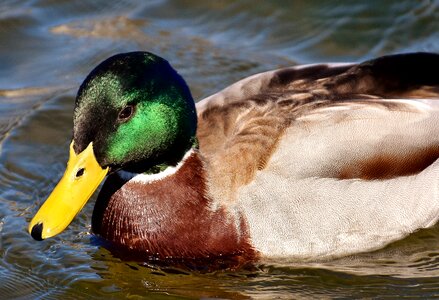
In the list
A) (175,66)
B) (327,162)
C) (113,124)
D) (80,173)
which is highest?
(175,66)

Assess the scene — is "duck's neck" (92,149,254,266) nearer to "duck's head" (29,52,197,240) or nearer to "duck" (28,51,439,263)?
"duck" (28,51,439,263)

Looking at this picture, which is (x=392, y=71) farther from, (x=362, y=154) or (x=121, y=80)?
(x=121, y=80)

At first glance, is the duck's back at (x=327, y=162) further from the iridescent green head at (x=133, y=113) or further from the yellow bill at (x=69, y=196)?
the yellow bill at (x=69, y=196)

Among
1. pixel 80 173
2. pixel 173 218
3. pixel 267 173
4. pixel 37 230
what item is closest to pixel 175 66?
pixel 173 218

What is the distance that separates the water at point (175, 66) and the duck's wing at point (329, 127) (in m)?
0.62

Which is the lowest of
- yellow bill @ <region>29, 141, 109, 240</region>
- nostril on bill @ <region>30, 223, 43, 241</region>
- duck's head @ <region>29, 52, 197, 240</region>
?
nostril on bill @ <region>30, 223, 43, 241</region>

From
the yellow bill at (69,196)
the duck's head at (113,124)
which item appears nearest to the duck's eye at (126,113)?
the duck's head at (113,124)

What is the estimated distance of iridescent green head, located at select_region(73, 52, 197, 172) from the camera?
598cm

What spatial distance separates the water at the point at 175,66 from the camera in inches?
256

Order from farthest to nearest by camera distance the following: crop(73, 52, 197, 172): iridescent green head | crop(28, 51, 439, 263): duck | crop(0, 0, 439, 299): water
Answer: crop(0, 0, 439, 299): water
crop(28, 51, 439, 263): duck
crop(73, 52, 197, 172): iridescent green head

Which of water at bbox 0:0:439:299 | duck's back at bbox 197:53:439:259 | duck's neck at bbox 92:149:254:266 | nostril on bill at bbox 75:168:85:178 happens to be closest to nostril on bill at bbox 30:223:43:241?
nostril on bill at bbox 75:168:85:178

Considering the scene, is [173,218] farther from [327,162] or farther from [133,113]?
[327,162]

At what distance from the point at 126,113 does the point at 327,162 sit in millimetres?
1313

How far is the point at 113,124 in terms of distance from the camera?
6055 millimetres
